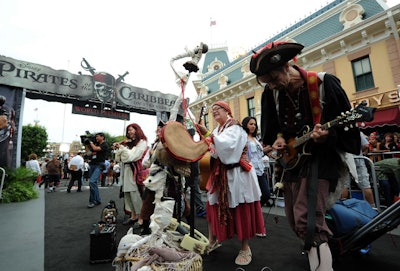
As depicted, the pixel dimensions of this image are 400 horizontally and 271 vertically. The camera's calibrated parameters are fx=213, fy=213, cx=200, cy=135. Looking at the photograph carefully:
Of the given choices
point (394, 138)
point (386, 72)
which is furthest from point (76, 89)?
point (386, 72)

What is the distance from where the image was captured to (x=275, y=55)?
140cm

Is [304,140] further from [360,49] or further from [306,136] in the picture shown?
[360,49]

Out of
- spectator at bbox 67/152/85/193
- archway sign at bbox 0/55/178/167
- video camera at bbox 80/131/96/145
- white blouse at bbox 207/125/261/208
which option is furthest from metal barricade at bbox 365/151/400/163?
spectator at bbox 67/152/85/193

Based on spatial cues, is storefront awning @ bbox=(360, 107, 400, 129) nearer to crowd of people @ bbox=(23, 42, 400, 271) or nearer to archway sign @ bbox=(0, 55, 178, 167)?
crowd of people @ bbox=(23, 42, 400, 271)

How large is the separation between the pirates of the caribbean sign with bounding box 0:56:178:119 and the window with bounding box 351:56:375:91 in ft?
29.2

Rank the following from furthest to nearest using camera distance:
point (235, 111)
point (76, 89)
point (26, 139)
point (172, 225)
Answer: point (26, 139) < point (235, 111) < point (76, 89) < point (172, 225)

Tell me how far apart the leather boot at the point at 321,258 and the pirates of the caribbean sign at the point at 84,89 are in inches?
373

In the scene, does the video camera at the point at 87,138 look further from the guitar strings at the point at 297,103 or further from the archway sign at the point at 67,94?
Result: the guitar strings at the point at 297,103

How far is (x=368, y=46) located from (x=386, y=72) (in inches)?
58.1

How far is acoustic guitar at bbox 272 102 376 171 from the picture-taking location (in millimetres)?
1311

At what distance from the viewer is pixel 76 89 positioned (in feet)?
28.3

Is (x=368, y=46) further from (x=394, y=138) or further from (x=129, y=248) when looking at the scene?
(x=129, y=248)

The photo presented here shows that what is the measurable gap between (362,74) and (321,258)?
1130 cm

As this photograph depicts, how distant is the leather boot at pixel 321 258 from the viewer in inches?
50.1
